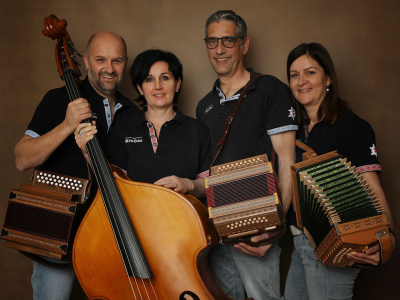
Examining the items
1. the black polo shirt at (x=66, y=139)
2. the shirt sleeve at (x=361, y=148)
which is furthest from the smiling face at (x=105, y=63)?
the shirt sleeve at (x=361, y=148)

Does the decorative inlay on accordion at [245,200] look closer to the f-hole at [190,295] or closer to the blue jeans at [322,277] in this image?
the f-hole at [190,295]

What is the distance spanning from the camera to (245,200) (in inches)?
68.7

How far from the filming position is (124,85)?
11.0 ft

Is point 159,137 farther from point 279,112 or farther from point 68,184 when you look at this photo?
point 279,112

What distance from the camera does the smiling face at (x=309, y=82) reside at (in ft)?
7.64

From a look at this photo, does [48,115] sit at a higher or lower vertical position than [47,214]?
higher

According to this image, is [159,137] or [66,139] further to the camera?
[66,139]

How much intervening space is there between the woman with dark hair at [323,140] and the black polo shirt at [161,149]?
0.71 m

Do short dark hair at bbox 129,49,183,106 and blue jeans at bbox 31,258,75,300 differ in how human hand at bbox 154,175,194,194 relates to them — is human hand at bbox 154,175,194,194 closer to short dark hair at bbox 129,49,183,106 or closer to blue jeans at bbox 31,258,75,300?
short dark hair at bbox 129,49,183,106

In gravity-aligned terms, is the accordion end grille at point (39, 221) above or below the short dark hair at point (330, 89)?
below

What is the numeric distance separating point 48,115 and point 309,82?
1.81m

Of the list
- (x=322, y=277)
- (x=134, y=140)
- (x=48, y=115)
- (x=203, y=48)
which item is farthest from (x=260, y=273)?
(x=203, y=48)

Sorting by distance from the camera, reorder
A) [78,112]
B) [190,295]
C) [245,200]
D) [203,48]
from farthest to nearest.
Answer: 1. [203,48]
2. [78,112]
3. [245,200]
4. [190,295]

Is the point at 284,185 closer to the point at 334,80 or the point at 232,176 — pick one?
the point at 232,176
